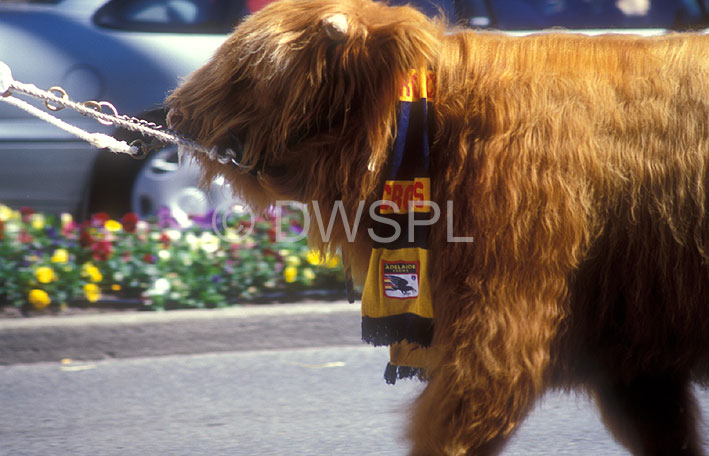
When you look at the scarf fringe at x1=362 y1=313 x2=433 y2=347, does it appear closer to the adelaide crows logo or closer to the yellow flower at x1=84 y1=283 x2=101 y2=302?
the adelaide crows logo

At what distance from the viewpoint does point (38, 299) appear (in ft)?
15.2

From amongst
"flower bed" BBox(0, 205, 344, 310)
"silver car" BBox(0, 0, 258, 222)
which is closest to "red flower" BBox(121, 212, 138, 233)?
"flower bed" BBox(0, 205, 344, 310)

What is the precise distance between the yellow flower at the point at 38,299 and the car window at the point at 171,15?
2.00 m

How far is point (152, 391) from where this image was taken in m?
3.90

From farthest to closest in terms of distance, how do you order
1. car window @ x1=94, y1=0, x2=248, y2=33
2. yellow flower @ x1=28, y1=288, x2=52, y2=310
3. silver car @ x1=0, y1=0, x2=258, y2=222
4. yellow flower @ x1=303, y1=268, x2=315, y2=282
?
car window @ x1=94, y1=0, x2=248, y2=33, silver car @ x1=0, y1=0, x2=258, y2=222, yellow flower @ x1=303, y1=268, x2=315, y2=282, yellow flower @ x1=28, y1=288, x2=52, y2=310

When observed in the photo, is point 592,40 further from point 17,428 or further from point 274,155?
point 17,428

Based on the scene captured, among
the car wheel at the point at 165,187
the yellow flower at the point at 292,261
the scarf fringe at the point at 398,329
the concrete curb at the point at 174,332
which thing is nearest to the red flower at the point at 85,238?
the concrete curb at the point at 174,332

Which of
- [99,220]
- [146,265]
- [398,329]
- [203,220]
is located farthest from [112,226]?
[398,329]

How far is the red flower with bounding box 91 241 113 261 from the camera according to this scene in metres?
4.93

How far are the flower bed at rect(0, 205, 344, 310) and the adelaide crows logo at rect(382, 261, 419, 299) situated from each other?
268 centimetres

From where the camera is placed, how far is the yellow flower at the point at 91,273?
477 centimetres

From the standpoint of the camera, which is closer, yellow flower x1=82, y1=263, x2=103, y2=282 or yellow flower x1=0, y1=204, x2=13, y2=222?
yellow flower x1=82, y1=263, x2=103, y2=282

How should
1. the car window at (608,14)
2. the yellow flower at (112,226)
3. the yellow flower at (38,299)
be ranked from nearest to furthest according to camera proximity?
the yellow flower at (38,299)
the yellow flower at (112,226)
the car window at (608,14)

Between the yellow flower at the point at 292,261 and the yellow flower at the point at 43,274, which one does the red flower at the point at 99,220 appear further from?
the yellow flower at the point at 292,261
